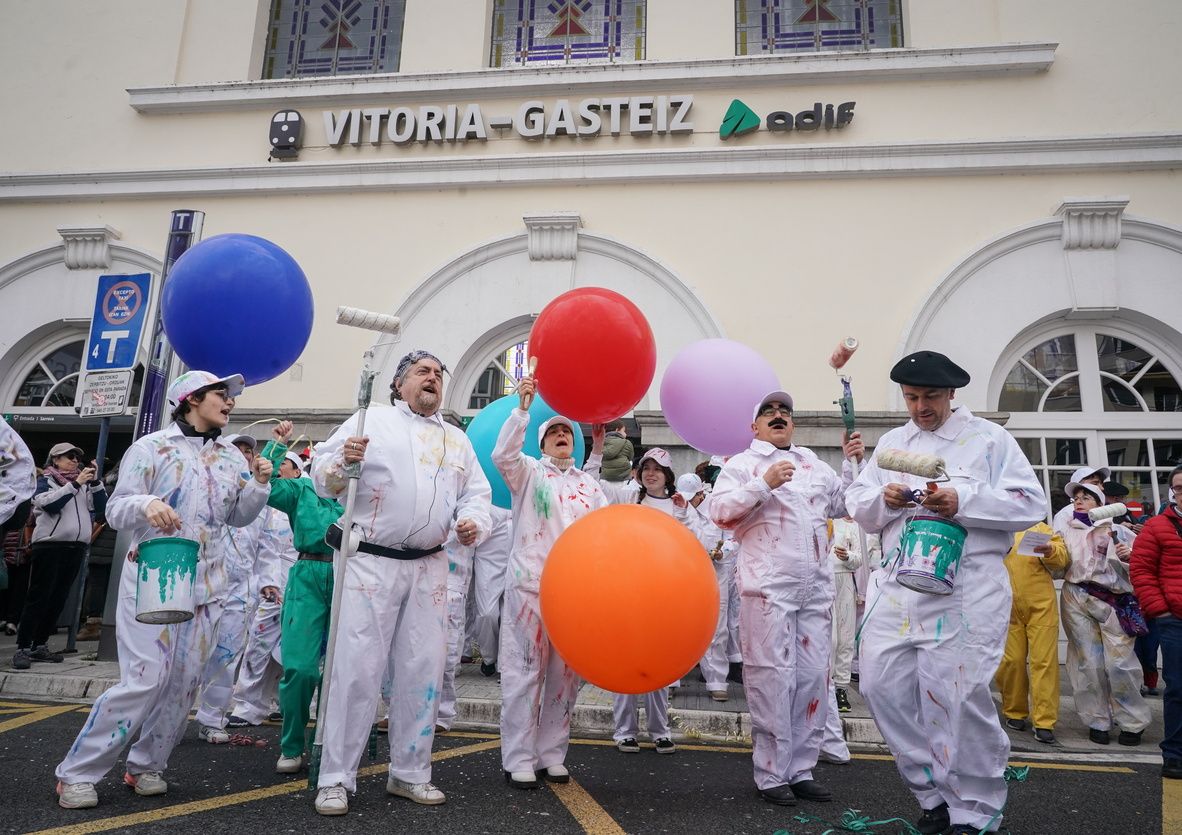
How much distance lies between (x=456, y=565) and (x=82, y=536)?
400cm

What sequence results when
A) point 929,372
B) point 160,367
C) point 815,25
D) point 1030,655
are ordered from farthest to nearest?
point 815,25 < point 160,367 < point 1030,655 < point 929,372

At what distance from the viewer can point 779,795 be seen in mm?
3756

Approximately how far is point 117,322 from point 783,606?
7.41m

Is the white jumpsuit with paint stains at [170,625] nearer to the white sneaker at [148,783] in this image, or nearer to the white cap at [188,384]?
the white sneaker at [148,783]

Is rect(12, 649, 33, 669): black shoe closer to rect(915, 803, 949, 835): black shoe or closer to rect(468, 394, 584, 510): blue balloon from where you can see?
rect(468, 394, 584, 510): blue balloon

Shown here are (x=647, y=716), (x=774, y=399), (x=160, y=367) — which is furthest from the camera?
(x=160, y=367)

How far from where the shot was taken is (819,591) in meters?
4.11

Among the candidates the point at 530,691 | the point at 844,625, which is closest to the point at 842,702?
the point at 844,625

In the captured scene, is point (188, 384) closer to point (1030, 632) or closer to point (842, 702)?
point (842, 702)

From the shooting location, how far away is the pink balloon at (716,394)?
15.7ft

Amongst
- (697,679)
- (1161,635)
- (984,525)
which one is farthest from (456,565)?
(1161,635)

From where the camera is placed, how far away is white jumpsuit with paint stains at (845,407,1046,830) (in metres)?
3.20

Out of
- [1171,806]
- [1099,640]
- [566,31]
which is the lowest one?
[1171,806]

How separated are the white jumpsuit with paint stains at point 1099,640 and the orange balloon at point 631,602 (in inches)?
159
